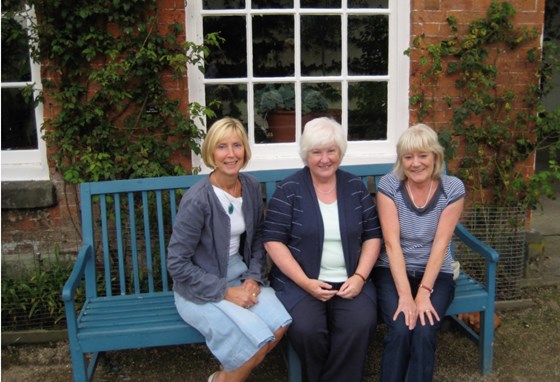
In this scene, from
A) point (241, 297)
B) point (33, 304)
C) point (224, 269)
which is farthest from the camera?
point (33, 304)

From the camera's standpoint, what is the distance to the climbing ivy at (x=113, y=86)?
11.7ft

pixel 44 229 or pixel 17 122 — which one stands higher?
pixel 17 122

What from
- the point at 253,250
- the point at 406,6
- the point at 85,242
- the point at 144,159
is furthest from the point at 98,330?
the point at 406,6

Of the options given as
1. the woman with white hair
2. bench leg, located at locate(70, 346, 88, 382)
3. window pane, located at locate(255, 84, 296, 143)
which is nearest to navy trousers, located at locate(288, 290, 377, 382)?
the woman with white hair

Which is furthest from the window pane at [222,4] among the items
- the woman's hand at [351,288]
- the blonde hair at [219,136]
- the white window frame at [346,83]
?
the woman's hand at [351,288]

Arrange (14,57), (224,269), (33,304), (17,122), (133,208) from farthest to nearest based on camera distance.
A: (17,122) → (14,57) → (33,304) → (133,208) → (224,269)

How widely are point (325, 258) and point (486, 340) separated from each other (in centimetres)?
107

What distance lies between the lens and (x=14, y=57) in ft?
12.5

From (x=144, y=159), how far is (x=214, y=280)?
1377 mm

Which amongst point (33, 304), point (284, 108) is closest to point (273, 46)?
point (284, 108)

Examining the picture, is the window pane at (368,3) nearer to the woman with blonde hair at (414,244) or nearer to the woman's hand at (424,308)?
the woman with blonde hair at (414,244)

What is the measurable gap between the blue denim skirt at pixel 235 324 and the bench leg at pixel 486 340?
3.76ft

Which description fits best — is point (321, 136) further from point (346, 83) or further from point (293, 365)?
point (346, 83)

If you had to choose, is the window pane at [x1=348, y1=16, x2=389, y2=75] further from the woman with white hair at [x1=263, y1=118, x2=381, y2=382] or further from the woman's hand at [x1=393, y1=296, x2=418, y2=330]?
the woman's hand at [x1=393, y1=296, x2=418, y2=330]
